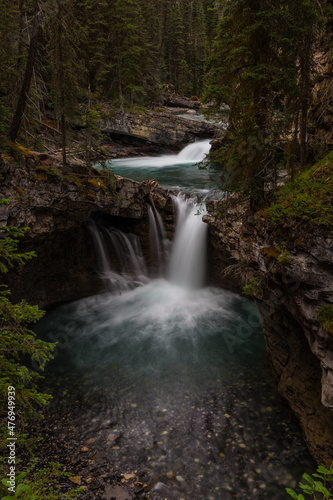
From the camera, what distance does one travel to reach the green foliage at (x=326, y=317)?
4.96m

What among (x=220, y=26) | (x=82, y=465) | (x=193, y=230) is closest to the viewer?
(x=82, y=465)

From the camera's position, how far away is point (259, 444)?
22.4 ft

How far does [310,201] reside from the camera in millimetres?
5758

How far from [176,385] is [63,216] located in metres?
8.38

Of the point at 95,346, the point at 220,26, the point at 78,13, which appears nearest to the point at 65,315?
the point at 95,346

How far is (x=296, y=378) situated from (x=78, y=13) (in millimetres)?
38989

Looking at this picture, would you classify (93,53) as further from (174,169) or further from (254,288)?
(254,288)

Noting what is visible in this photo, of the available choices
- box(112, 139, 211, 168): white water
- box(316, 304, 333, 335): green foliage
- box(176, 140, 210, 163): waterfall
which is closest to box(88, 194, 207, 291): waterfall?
box(316, 304, 333, 335): green foliage

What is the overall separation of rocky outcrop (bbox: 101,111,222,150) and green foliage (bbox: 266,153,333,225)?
27.2 metres

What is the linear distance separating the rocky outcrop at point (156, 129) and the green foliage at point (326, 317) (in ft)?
97.1

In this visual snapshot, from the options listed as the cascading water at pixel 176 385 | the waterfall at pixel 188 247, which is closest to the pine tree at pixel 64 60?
the cascading water at pixel 176 385

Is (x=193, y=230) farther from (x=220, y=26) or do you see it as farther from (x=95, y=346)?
(x=220, y=26)

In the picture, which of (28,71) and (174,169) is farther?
(174,169)

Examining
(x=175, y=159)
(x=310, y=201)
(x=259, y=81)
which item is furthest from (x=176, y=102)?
(x=310, y=201)
